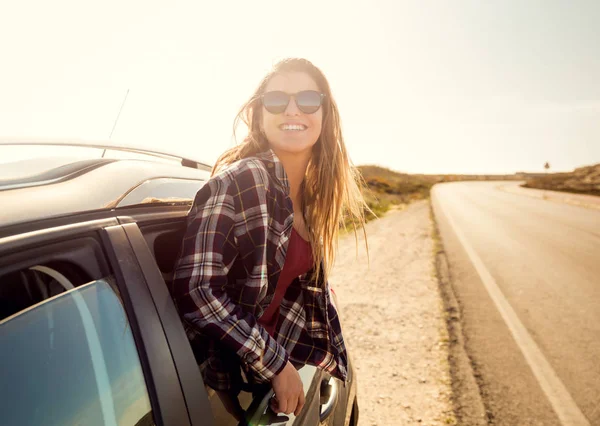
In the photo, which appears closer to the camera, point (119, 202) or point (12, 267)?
point (12, 267)

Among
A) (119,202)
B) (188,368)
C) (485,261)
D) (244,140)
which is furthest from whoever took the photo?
(485,261)

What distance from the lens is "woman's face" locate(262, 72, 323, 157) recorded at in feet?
6.03

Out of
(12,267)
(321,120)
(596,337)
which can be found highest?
(321,120)

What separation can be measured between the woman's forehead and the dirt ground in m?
2.58

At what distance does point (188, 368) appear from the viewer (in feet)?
3.43

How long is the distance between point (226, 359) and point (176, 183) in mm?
726

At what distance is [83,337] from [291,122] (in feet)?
4.12

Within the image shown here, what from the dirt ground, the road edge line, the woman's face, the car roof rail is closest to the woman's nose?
the woman's face

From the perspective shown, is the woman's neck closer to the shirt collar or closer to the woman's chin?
the woman's chin

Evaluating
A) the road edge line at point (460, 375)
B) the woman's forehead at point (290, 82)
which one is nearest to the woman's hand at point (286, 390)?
the woman's forehead at point (290, 82)

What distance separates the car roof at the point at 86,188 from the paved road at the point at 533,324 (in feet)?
9.64

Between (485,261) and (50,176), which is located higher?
(50,176)

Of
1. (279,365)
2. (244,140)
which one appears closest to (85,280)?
(279,365)

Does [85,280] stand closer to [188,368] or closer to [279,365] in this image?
[188,368]
